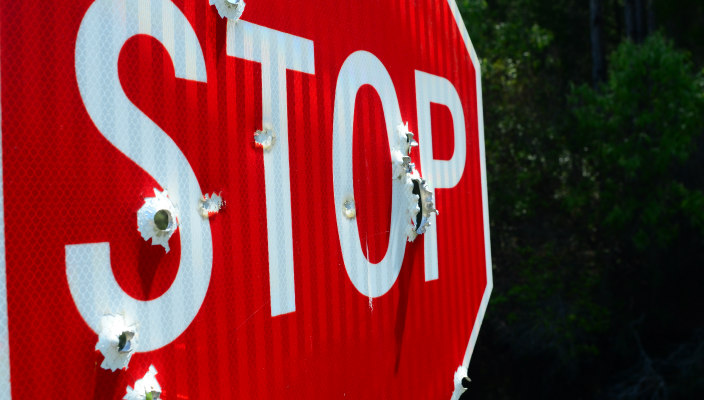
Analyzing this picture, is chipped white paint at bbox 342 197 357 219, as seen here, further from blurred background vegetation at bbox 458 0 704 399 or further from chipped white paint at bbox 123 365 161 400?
blurred background vegetation at bbox 458 0 704 399

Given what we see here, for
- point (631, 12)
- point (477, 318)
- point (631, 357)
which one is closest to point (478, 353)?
point (631, 357)

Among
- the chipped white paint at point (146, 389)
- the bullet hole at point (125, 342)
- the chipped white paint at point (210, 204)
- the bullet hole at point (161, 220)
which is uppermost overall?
the chipped white paint at point (210, 204)

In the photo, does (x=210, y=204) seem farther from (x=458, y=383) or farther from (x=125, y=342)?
(x=458, y=383)

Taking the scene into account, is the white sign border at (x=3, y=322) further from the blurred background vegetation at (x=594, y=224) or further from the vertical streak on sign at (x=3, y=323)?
the blurred background vegetation at (x=594, y=224)

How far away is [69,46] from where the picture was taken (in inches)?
48.4

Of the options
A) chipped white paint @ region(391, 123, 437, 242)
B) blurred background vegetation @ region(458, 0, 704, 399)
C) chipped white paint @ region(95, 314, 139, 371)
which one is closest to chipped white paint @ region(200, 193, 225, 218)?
chipped white paint @ region(95, 314, 139, 371)

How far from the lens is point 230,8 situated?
1515 millimetres

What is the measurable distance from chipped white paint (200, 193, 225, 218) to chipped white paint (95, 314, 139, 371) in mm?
260

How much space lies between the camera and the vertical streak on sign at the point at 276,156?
158 centimetres

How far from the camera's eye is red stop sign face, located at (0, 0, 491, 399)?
118 centimetres

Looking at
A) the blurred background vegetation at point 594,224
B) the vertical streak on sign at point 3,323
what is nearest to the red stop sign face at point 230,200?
the vertical streak on sign at point 3,323

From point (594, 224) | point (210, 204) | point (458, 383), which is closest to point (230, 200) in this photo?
point (210, 204)

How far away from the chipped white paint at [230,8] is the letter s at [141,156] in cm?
8

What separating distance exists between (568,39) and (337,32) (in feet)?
47.6
